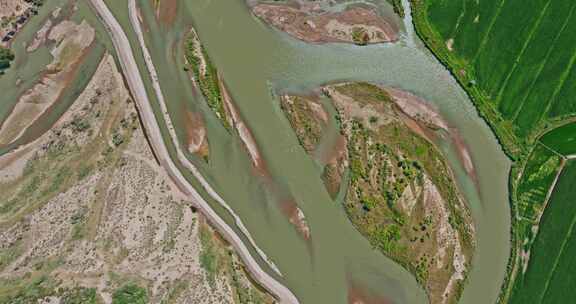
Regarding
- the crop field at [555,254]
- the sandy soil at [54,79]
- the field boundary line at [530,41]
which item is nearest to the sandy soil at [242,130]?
the sandy soil at [54,79]

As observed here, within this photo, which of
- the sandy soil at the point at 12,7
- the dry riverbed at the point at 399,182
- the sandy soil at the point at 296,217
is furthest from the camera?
the sandy soil at the point at 12,7

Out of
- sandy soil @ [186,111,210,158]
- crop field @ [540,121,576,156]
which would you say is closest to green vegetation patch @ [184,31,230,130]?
sandy soil @ [186,111,210,158]

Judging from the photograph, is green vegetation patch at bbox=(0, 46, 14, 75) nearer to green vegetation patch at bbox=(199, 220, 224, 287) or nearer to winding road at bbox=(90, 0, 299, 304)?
winding road at bbox=(90, 0, 299, 304)

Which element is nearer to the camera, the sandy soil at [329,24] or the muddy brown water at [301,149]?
Result: the muddy brown water at [301,149]

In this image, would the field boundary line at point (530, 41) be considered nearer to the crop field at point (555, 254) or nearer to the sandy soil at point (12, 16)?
the crop field at point (555, 254)

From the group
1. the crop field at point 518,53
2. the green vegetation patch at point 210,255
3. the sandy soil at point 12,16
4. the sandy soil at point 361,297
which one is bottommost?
the sandy soil at point 361,297
